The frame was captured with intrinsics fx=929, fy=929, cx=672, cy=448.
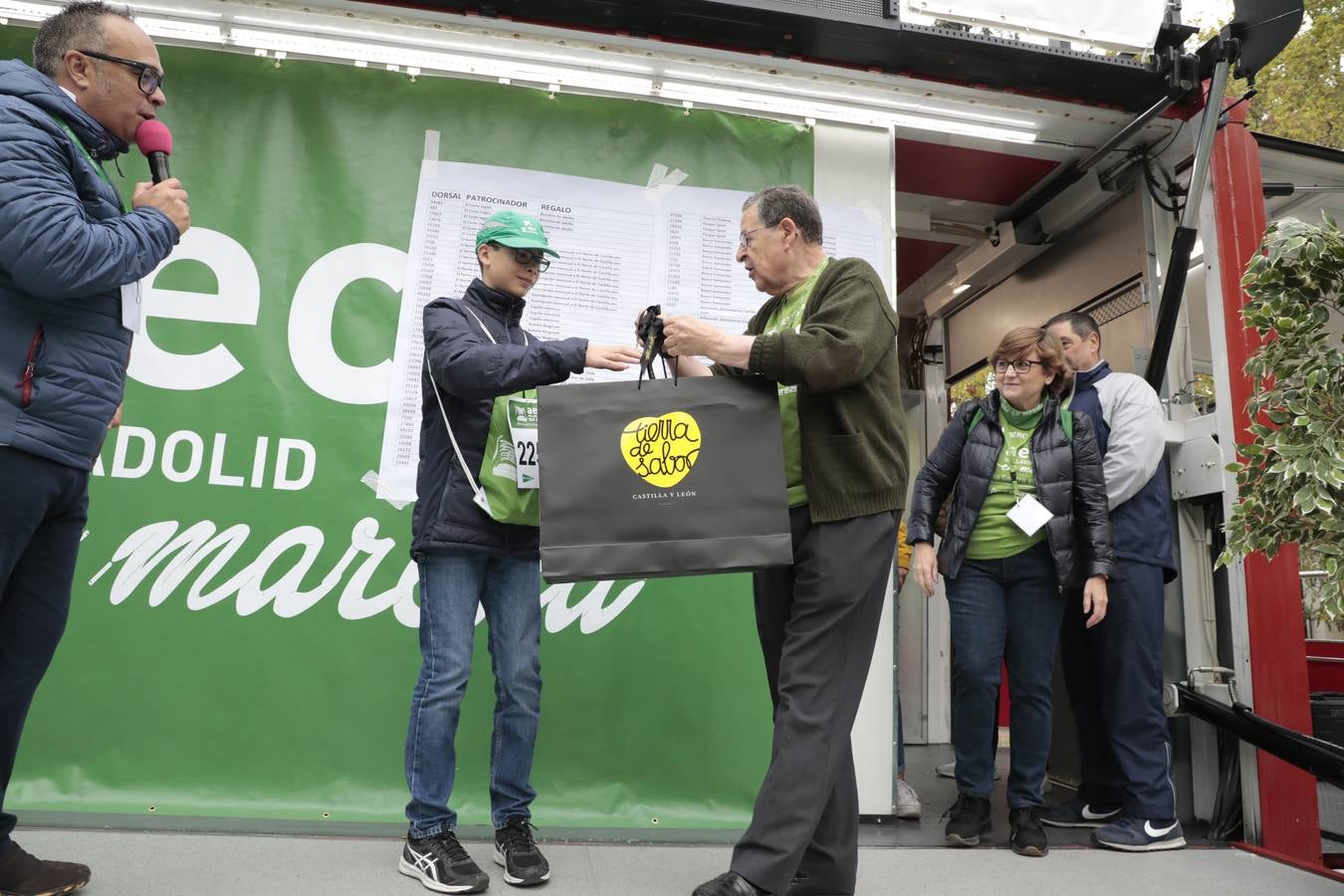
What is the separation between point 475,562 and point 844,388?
3.46 ft

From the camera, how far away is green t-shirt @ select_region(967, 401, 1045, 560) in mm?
3059

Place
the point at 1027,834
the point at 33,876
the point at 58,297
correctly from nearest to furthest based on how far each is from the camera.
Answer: the point at 58,297, the point at 33,876, the point at 1027,834

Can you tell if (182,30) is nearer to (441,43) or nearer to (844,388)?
(441,43)

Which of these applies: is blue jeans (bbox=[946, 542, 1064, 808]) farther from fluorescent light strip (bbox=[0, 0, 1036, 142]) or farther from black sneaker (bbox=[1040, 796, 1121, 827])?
fluorescent light strip (bbox=[0, 0, 1036, 142])

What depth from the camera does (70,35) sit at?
1938 millimetres

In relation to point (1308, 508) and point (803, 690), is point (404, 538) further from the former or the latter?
point (1308, 508)

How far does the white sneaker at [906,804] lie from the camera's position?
3.23 metres

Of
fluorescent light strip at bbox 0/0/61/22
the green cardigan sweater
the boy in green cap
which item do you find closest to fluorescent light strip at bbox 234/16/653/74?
fluorescent light strip at bbox 0/0/61/22

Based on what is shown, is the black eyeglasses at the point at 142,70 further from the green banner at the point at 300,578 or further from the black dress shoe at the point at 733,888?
the black dress shoe at the point at 733,888

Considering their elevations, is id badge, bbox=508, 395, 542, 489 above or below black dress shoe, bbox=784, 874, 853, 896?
above

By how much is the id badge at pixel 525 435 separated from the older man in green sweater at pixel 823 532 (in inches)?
21.6

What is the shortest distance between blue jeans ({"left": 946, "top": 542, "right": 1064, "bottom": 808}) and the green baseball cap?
1781mm

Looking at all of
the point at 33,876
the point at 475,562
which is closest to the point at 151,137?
the point at 475,562

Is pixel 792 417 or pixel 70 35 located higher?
pixel 70 35
